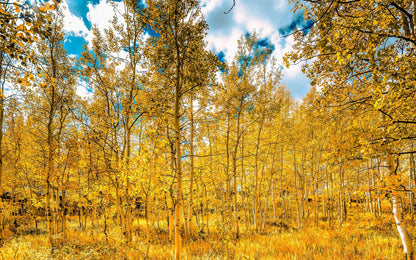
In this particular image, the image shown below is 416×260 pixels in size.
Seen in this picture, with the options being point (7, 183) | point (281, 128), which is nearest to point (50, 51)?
point (7, 183)

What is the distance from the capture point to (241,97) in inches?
343

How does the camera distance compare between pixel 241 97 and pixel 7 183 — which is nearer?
pixel 241 97

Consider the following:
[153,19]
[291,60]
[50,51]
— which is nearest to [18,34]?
[153,19]

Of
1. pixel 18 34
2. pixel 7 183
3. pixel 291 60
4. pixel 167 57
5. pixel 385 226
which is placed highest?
pixel 167 57

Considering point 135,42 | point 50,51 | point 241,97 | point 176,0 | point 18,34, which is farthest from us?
point 241,97

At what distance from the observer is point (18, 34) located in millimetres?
2086

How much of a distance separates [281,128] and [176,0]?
424 inches

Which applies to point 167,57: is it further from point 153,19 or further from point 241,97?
point 241,97

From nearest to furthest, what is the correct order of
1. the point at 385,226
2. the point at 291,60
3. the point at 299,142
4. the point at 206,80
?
the point at 291,60 < the point at 206,80 < the point at 385,226 < the point at 299,142

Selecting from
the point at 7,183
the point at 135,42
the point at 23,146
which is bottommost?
the point at 7,183

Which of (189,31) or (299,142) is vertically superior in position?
(189,31)

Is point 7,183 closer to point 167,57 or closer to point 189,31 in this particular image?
point 167,57

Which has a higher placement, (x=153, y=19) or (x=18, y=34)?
(x=153, y=19)

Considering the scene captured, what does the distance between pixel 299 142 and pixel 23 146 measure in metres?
19.7
